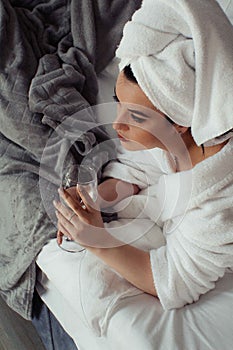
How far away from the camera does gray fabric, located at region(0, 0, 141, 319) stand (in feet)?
3.79

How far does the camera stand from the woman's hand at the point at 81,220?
0.92 meters

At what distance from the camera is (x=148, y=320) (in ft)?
2.90

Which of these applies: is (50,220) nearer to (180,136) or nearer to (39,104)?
(39,104)

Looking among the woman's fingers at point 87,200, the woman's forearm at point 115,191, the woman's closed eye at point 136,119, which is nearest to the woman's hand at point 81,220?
the woman's fingers at point 87,200

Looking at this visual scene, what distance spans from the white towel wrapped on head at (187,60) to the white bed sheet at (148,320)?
0.33 meters

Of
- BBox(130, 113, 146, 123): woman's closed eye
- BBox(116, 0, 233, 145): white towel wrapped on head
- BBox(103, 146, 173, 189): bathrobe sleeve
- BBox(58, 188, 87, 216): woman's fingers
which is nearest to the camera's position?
BBox(116, 0, 233, 145): white towel wrapped on head

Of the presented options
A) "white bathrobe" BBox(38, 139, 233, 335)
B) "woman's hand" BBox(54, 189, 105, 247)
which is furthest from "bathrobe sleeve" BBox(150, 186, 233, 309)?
"woman's hand" BBox(54, 189, 105, 247)

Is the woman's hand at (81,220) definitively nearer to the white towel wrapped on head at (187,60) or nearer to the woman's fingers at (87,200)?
the woman's fingers at (87,200)

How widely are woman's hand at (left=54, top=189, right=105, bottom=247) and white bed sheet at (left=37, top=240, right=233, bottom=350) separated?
9cm

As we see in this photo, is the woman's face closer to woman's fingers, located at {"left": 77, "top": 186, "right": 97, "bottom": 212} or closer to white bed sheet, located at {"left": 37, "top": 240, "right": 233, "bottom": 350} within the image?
woman's fingers, located at {"left": 77, "top": 186, "right": 97, "bottom": 212}

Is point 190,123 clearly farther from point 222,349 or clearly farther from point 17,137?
point 17,137

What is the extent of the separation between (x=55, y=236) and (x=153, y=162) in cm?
27

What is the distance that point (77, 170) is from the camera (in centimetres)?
110

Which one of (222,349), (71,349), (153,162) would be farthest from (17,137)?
(222,349)
